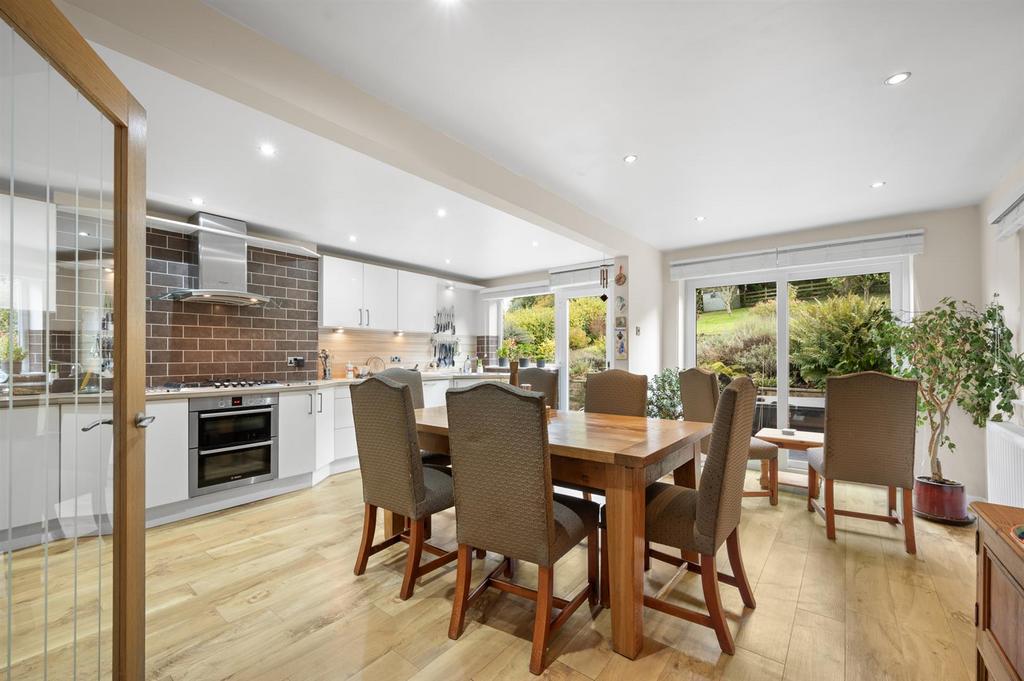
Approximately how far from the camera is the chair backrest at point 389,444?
203 centimetres

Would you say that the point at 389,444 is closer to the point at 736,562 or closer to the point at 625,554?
the point at 625,554

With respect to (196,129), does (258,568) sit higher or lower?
lower

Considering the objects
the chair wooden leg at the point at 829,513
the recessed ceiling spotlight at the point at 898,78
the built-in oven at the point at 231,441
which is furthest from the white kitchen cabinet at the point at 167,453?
the recessed ceiling spotlight at the point at 898,78

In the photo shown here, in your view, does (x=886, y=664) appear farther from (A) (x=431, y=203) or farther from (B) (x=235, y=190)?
(B) (x=235, y=190)

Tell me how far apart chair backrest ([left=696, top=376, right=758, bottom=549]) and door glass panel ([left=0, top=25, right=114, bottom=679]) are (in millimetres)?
1912

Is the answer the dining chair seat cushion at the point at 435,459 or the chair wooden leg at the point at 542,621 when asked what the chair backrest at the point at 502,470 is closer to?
the chair wooden leg at the point at 542,621

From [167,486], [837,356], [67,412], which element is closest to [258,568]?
[167,486]

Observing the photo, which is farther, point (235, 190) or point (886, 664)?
point (235, 190)

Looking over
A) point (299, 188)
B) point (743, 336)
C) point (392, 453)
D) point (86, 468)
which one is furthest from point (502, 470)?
point (743, 336)

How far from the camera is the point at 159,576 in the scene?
2.32 meters

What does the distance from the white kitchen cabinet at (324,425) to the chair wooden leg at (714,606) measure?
11.1ft

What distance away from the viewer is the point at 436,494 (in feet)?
7.11

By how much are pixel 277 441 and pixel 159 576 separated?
142cm

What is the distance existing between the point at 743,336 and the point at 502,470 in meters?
3.92
